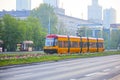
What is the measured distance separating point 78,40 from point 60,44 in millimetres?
7954

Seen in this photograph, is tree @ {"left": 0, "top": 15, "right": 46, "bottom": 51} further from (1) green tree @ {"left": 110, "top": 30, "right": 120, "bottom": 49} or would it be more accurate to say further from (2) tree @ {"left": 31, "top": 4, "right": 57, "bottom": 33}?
(1) green tree @ {"left": 110, "top": 30, "right": 120, "bottom": 49}

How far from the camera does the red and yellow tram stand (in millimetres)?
59750

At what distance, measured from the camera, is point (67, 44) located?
6262 cm

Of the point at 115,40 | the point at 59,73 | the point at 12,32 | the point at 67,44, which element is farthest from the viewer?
the point at 115,40

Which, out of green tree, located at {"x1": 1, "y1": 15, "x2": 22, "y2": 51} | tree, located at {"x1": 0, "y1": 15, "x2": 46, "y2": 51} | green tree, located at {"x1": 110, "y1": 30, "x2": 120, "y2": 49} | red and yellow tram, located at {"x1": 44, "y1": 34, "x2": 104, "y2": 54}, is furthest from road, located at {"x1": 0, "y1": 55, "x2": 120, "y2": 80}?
green tree, located at {"x1": 110, "y1": 30, "x2": 120, "y2": 49}

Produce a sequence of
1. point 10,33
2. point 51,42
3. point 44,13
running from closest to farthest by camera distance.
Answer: point 51,42 → point 10,33 → point 44,13

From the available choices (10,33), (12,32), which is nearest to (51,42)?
(10,33)

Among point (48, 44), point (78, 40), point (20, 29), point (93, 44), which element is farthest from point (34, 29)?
point (48, 44)

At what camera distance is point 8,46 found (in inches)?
3442

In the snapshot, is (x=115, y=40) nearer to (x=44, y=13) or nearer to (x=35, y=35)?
(x=44, y=13)

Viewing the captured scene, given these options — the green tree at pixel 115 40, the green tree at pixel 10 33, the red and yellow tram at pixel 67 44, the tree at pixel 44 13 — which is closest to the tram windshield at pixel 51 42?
the red and yellow tram at pixel 67 44

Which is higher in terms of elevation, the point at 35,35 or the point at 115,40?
the point at 35,35

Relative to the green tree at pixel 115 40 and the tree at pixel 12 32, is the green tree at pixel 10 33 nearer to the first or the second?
the tree at pixel 12 32

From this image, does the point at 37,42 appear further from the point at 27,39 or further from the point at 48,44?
the point at 48,44
